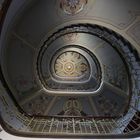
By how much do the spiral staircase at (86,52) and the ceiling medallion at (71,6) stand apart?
0.09ft

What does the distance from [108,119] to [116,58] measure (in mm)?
3458

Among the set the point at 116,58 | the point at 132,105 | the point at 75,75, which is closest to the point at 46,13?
the point at 116,58

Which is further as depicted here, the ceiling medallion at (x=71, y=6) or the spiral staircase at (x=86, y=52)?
the ceiling medallion at (x=71, y=6)

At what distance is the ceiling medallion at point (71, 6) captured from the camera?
7914 mm

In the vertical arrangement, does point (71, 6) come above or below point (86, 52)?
above

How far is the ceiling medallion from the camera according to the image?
7.91m

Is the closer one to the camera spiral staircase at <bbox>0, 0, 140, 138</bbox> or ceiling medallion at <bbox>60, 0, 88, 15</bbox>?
spiral staircase at <bbox>0, 0, 140, 138</bbox>

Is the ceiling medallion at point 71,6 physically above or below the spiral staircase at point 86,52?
above

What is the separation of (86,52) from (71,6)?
13.2 ft

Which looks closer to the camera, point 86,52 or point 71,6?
point 71,6

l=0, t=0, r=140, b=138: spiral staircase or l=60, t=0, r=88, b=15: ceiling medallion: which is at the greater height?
l=60, t=0, r=88, b=15: ceiling medallion

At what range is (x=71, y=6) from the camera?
8039 mm

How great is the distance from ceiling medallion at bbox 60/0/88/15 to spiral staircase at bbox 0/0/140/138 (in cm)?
3

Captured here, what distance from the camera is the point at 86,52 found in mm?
11805
